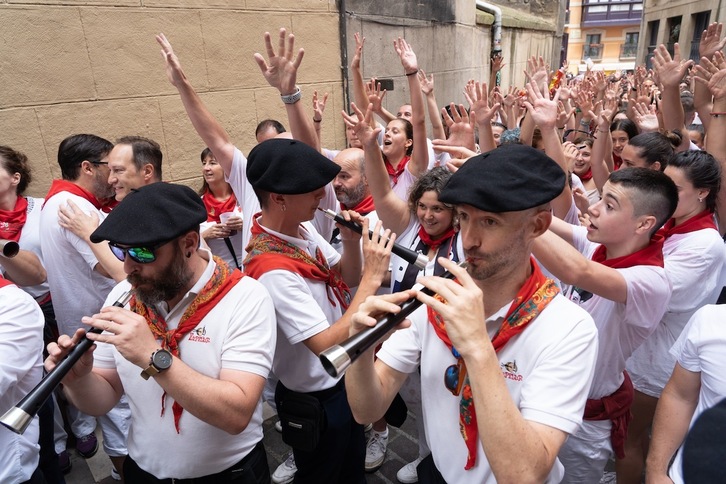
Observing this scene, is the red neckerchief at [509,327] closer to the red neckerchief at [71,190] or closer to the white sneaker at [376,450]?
the white sneaker at [376,450]

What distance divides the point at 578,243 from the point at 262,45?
4.64 m

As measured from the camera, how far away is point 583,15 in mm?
50156

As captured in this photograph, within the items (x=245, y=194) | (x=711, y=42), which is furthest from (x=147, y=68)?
(x=711, y=42)

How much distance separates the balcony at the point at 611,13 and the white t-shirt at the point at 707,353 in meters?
57.1

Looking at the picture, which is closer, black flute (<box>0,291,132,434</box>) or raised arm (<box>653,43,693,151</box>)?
black flute (<box>0,291,132,434</box>)

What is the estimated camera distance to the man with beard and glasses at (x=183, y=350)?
1.71 m

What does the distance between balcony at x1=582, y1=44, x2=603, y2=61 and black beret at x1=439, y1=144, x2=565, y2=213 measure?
57.7 meters

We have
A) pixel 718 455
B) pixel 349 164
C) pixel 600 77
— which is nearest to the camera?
pixel 718 455

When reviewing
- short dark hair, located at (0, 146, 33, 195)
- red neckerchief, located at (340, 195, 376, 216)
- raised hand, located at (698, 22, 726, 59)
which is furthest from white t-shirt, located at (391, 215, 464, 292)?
raised hand, located at (698, 22, 726, 59)

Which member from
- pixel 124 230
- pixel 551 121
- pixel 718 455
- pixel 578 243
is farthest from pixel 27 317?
pixel 551 121

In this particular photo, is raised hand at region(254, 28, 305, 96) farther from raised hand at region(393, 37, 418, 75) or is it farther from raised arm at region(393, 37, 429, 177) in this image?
raised hand at region(393, 37, 418, 75)

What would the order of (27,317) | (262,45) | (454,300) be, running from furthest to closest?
1. (262,45)
2. (27,317)
3. (454,300)

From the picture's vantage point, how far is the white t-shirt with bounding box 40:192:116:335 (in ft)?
9.69

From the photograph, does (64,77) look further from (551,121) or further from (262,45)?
(551,121)
